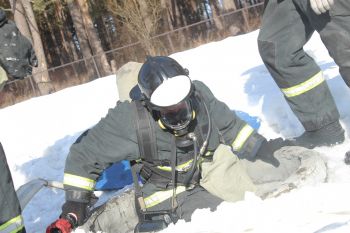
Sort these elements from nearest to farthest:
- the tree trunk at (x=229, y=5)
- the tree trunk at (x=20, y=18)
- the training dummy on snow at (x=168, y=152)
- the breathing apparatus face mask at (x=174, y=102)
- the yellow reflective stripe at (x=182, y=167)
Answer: the breathing apparatus face mask at (x=174, y=102) → the training dummy on snow at (x=168, y=152) → the yellow reflective stripe at (x=182, y=167) → the tree trunk at (x=20, y=18) → the tree trunk at (x=229, y=5)

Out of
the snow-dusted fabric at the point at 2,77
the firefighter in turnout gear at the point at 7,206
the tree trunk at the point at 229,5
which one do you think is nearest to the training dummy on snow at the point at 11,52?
the snow-dusted fabric at the point at 2,77

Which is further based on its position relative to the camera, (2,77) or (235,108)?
(235,108)

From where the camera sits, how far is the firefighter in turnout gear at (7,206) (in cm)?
249

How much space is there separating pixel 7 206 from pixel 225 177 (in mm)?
1229

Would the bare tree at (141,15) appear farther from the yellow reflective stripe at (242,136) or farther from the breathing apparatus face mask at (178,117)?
the breathing apparatus face mask at (178,117)

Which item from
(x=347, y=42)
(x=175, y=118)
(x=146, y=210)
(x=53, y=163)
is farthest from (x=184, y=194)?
(x=53, y=163)

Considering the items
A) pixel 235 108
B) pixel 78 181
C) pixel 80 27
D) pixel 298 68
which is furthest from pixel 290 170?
pixel 80 27

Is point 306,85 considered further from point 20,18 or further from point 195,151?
point 20,18

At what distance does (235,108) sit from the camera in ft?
18.5

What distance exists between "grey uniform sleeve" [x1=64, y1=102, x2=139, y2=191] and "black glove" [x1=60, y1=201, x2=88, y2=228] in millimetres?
99

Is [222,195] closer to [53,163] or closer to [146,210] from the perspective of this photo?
[146,210]

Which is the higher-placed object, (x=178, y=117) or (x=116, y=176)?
(x=178, y=117)

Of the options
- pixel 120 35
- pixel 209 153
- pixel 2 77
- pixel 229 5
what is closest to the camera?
pixel 2 77

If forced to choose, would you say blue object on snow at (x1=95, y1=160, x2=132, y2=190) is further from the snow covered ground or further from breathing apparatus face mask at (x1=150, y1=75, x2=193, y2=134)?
breathing apparatus face mask at (x1=150, y1=75, x2=193, y2=134)
